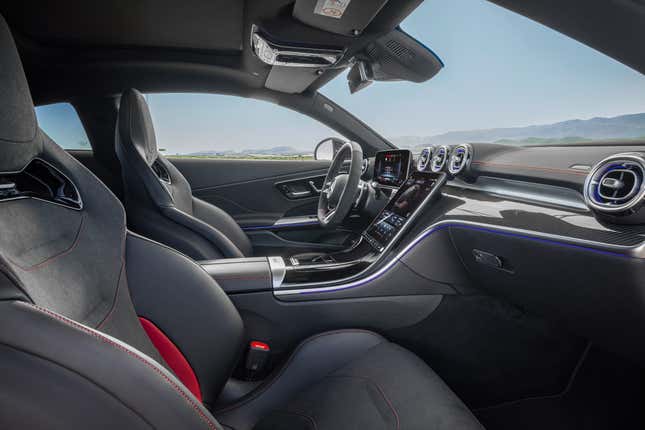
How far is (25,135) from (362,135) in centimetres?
217

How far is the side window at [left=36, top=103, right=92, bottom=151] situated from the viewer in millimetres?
2127

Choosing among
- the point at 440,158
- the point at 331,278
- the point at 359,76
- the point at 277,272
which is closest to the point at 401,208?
the point at 440,158

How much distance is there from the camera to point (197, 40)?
2.23 metres

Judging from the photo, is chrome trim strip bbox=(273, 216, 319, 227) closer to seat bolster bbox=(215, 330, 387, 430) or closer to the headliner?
the headliner

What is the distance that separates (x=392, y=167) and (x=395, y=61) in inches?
28.2

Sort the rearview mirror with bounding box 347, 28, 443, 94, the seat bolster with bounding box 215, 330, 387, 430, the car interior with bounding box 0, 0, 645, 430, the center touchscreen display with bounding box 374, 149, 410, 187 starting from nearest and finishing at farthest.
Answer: the car interior with bounding box 0, 0, 645, 430 → the seat bolster with bounding box 215, 330, 387, 430 → the center touchscreen display with bounding box 374, 149, 410, 187 → the rearview mirror with bounding box 347, 28, 443, 94

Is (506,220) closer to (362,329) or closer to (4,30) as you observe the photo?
(362,329)

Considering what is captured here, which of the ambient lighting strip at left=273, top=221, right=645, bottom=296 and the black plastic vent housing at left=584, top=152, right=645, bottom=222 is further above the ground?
the black plastic vent housing at left=584, top=152, right=645, bottom=222

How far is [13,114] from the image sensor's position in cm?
54

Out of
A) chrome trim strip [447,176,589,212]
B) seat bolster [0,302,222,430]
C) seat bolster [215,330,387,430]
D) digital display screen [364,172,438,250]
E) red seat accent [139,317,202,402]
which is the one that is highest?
chrome trim strip [447,176,589,212]

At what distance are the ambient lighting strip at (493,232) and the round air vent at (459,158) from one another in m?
0.27

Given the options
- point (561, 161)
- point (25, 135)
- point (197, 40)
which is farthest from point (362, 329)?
point (197, 40)

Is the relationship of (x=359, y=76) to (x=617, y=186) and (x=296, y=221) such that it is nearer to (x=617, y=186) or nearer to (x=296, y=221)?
(x=296, y=221)

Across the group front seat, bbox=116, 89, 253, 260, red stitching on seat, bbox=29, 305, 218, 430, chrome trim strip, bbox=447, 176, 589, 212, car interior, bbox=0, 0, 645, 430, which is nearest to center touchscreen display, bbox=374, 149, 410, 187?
car interior, bbox=0, 0, 645, 430
